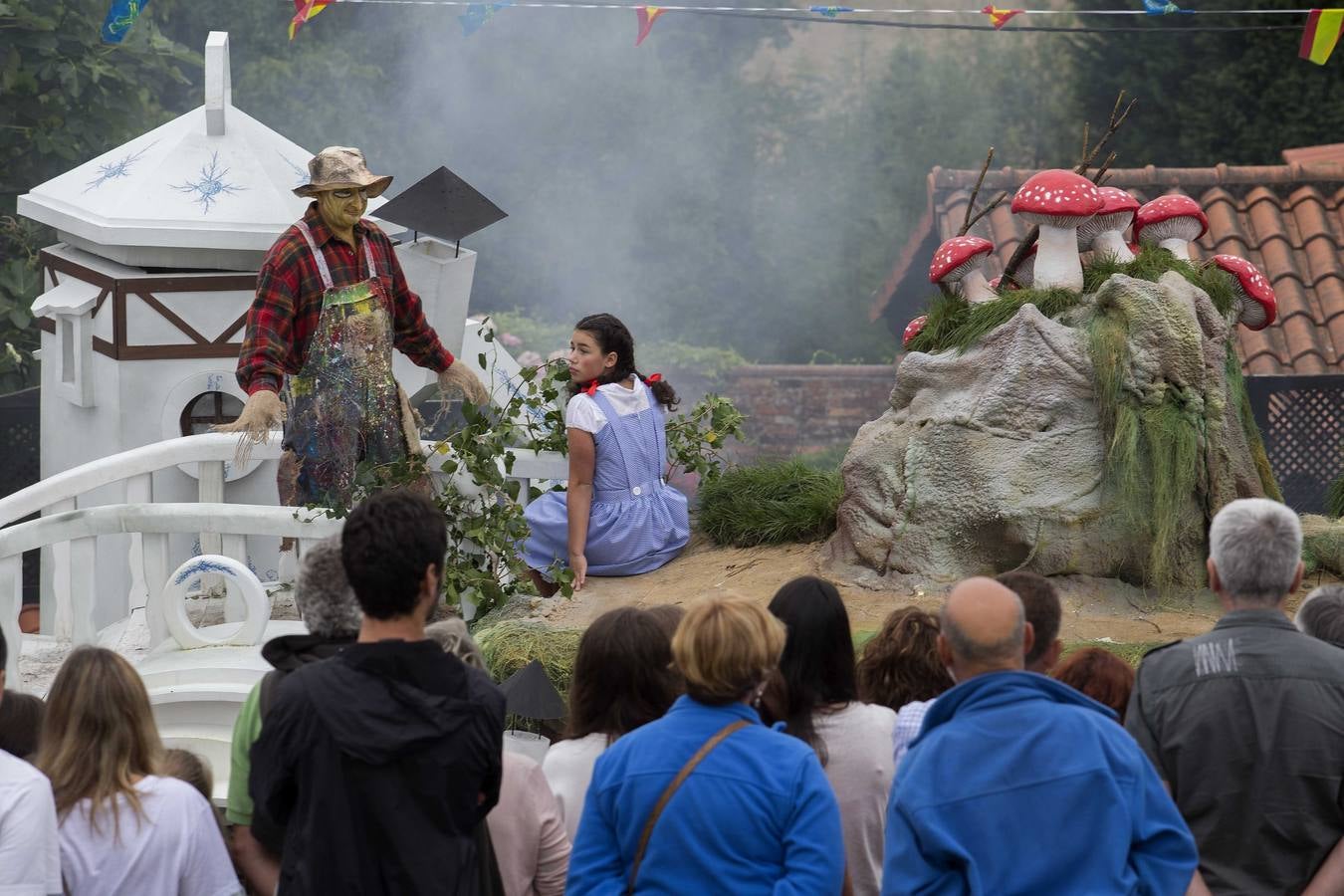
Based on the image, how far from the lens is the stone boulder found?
239 inches

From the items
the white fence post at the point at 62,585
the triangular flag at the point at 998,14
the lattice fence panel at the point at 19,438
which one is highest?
the triangular flag at the point at 998,14

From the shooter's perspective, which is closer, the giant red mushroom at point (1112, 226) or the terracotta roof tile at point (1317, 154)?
the giant red mushroom at point (1112, 226)

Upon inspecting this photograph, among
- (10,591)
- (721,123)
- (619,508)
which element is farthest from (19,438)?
(721,123)

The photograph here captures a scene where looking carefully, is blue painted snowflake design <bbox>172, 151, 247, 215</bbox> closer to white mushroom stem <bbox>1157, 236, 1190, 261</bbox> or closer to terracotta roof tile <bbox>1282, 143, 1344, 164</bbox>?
white mushroom stem <bbox>1157, 236, 1190, 261</bbox>

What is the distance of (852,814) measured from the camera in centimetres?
338

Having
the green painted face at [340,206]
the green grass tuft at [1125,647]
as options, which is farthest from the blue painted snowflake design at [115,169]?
the green grass tuft at [1125,647]

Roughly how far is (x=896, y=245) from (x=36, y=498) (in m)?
13.7

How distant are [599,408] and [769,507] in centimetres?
108

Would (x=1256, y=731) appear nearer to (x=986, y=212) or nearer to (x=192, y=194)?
(x=986, y=212)

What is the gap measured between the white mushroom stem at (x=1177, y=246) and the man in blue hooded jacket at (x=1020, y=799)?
4.07 metres

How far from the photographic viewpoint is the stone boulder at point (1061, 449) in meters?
6.06

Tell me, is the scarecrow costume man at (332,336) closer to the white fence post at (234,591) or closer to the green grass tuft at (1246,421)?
the white fence post at (234,591)

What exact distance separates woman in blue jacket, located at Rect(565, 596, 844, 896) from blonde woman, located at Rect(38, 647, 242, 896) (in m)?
0.75

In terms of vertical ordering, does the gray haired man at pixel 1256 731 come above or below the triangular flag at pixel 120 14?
below
